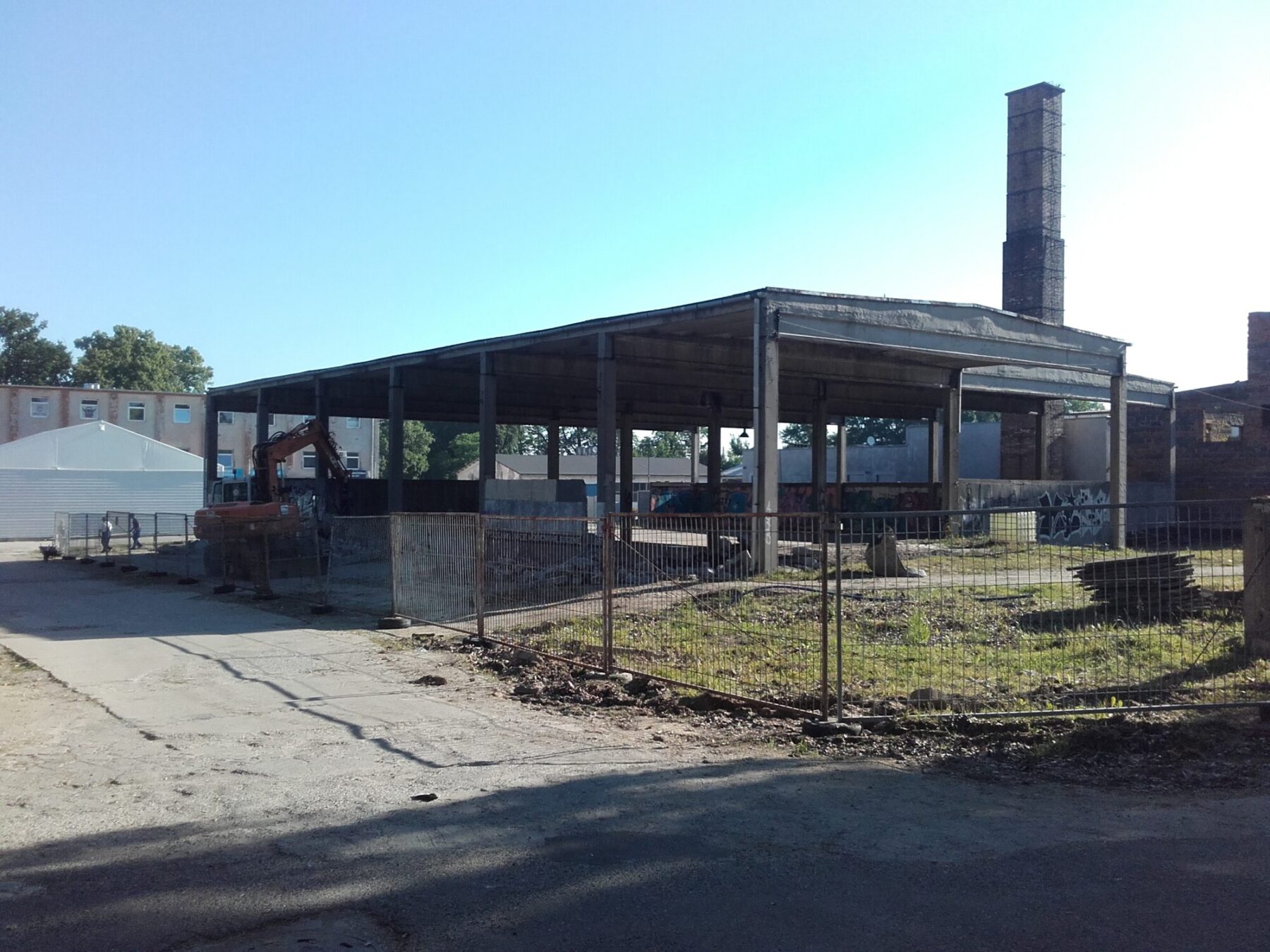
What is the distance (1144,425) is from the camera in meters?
44.6

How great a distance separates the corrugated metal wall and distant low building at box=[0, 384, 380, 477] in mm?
A: 5246

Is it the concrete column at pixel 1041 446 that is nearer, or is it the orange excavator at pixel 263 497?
the orange excavator at pixel 263 497

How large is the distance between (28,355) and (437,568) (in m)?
103

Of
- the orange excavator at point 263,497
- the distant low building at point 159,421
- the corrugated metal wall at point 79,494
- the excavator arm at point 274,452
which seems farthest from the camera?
the distant low building at point 159,421

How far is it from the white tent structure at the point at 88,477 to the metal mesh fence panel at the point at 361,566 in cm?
3748

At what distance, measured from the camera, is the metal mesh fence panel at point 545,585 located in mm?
12602

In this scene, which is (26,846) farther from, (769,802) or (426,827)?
(769,802)

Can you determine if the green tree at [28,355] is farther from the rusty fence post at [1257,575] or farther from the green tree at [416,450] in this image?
the rusty fence post at [1257,575]

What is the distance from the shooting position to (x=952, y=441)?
34875 millimetres

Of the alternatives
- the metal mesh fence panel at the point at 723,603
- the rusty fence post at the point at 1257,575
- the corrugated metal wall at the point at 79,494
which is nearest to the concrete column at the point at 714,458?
the metal mesh fence panel at the point at 723,603

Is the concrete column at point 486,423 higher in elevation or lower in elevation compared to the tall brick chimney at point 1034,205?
lower

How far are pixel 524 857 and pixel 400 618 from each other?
36.1 ft

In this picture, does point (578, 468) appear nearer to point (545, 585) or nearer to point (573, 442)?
point (573, 442)

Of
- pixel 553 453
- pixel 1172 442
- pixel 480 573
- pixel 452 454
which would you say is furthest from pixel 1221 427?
pixel 452 454
